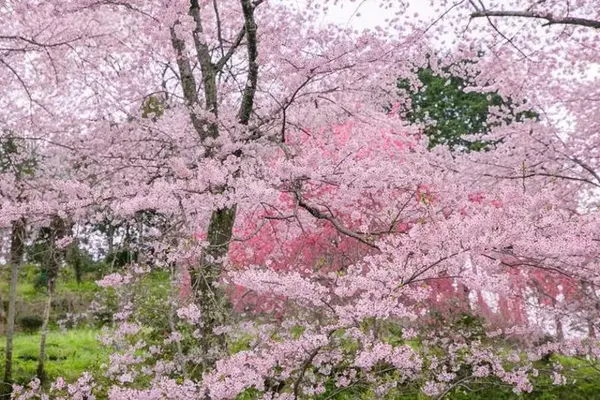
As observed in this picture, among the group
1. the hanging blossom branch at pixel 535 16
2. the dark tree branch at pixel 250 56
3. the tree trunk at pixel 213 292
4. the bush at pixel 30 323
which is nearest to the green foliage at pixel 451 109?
the bush at pixel 30 323

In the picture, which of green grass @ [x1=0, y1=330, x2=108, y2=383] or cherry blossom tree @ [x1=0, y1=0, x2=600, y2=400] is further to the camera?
green grass @ [x1=0, y1=330, x2=108, y2=383]

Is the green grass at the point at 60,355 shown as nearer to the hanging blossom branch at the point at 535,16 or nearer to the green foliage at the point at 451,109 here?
the hanging blossom branch at the point at 535,16

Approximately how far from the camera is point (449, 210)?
7711 mm

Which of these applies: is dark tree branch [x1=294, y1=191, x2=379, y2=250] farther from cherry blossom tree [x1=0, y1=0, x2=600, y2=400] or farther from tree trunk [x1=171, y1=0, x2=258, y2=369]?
tree trunk [x1=171, y1=0, x2=258, y2=369]

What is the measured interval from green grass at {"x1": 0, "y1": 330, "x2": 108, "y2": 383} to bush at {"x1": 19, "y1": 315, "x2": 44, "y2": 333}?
817mm

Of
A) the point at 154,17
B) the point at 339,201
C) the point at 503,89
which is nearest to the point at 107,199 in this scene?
the point at 154,17

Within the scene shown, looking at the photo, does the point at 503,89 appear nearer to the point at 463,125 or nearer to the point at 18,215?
the point at 18,215

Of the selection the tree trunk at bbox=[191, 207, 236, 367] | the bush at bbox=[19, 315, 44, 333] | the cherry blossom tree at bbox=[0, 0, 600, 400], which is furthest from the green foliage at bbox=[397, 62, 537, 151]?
the tree trunk at bbox=[191, 207, 236, 367]

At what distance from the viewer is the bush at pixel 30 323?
13.4 meters

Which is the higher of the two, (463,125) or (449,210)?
(463,125)

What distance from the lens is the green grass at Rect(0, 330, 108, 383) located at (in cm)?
859

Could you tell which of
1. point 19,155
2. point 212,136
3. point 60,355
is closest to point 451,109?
point 19,155

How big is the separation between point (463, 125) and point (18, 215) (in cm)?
1812

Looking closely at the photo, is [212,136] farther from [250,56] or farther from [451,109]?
[451,109]
